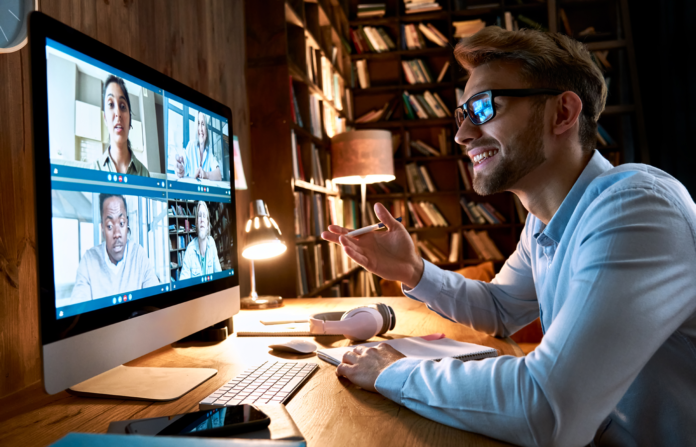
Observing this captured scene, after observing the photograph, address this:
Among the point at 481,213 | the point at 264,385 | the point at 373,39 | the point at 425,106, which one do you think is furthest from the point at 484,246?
the point at 264,385

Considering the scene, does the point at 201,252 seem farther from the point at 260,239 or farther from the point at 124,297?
the point at 260,239

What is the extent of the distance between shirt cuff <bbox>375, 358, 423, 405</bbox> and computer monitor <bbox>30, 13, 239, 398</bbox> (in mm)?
373

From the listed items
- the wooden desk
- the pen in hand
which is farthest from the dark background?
the wooden desk

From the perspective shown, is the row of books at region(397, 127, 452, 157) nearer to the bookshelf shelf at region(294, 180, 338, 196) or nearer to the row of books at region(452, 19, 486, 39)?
the row of books at region(452, 19, 486, 39)

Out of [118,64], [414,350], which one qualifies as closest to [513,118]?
[414,350]

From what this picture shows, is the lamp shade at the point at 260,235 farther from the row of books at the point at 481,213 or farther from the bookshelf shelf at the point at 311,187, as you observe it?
the row of books at the point at 481,213

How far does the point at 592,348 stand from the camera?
0.60 meters

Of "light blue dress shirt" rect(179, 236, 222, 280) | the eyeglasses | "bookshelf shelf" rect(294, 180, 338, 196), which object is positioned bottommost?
"light blue dress shirt" rect(179, 236, 222, 280)

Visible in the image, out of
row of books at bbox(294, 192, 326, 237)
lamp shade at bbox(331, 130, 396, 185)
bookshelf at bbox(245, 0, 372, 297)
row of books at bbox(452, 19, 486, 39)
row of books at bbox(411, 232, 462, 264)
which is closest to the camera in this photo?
bookshelf at bbox(245, 0, 372, 297)

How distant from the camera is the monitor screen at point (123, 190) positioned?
630 millimetres

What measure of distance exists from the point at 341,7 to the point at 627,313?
3.99 metres

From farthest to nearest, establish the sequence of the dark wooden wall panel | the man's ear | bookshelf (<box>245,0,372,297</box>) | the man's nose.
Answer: bookshelf (<box>245,0,372,297</box>) < the man's nose < the man's ear < the dark wooden wall panel

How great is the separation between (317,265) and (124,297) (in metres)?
2.15

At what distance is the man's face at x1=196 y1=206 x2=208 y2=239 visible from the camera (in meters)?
0.98
